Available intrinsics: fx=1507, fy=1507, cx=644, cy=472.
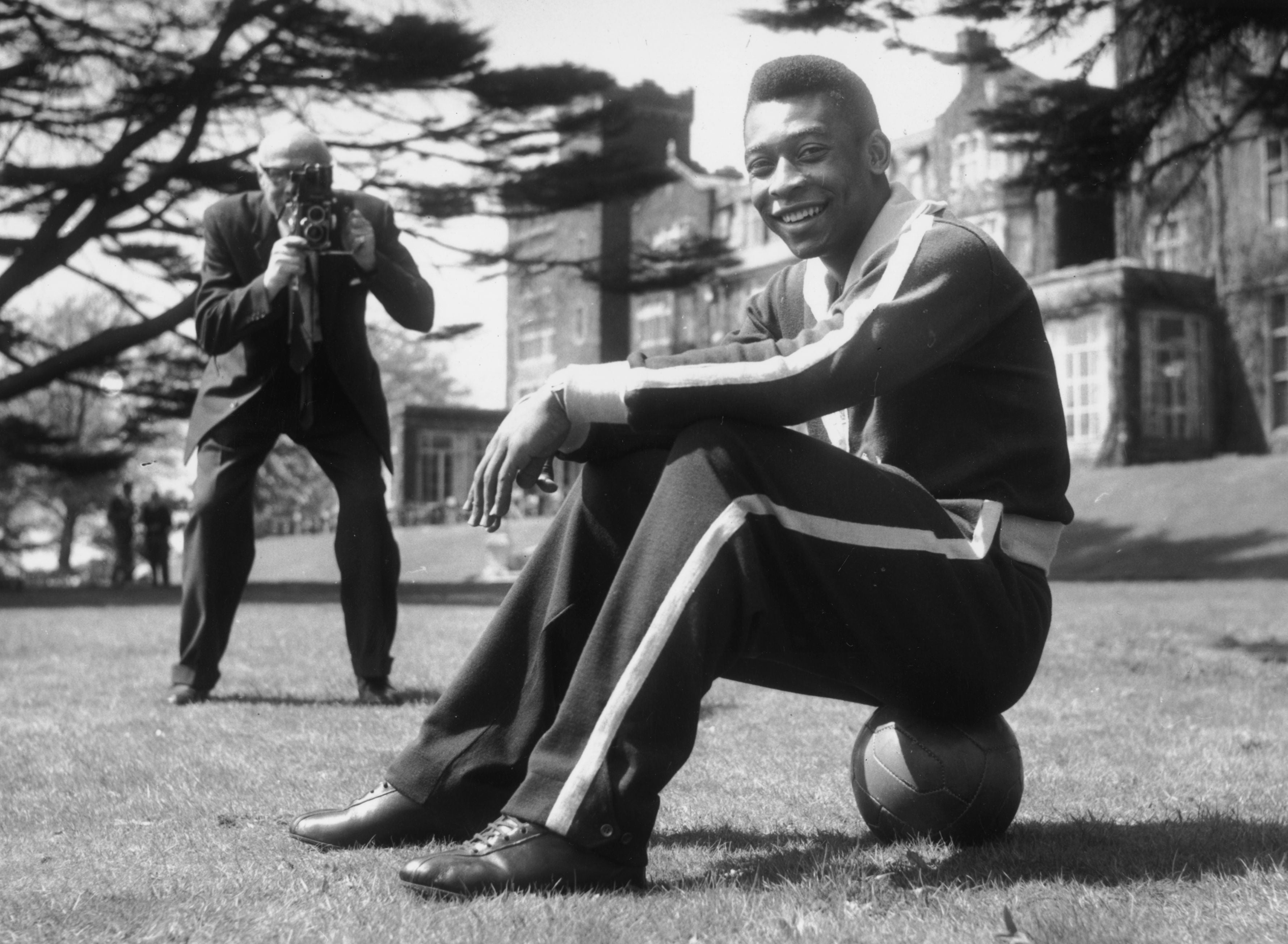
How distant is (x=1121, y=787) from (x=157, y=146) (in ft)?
53.7

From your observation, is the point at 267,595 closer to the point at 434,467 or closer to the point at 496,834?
the point at 496,834

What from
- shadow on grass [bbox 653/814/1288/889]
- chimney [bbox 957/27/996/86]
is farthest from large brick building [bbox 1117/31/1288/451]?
shadow on grass [bbox 653/814/1288/889]

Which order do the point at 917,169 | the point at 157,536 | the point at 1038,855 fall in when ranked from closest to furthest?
1. the point at 1038,855
2. the point at 157,536
3. the point at 917,169

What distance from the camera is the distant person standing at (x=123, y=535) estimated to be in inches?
1138

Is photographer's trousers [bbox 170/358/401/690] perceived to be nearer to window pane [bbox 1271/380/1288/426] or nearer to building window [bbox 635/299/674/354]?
window pane [bbox 1271/380/1288/426]

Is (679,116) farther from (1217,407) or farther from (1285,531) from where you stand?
(1217,407)

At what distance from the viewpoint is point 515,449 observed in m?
2.78

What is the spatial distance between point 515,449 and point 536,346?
51571 millimetres

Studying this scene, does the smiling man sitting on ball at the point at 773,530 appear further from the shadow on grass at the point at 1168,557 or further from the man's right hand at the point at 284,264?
the shadow on grass at the point at 1168,557

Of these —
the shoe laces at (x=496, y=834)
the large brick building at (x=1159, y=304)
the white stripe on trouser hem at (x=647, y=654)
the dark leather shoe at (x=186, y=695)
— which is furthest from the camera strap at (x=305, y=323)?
the large brick building at (x=1159, y=304)

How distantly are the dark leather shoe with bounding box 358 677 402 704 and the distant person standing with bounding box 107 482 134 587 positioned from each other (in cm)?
2413

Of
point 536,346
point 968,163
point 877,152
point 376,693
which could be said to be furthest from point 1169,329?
point 877,152

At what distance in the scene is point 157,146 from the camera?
1800cm

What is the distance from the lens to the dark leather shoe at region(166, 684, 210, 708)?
5871 mm
